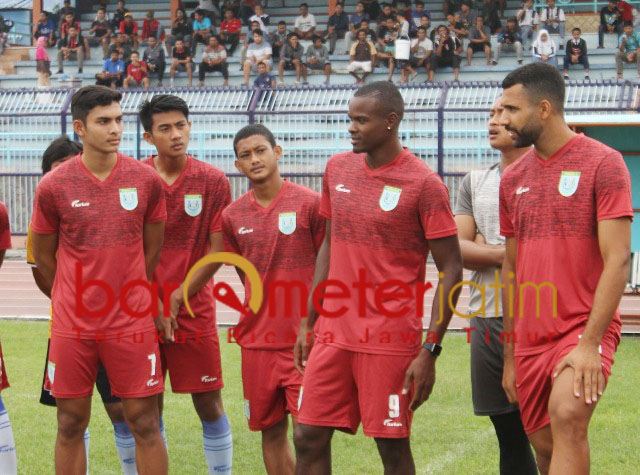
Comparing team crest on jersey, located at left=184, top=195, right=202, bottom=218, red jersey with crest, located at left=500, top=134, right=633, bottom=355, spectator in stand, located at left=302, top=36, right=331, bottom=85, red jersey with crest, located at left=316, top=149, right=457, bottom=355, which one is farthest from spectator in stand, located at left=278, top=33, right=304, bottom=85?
red jersey with crest, located at left=500, top=134, right=633, bottom=355

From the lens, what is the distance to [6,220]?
6.09 metres

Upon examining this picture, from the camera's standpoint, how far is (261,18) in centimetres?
2839

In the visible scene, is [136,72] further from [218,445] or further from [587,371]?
[587,371]

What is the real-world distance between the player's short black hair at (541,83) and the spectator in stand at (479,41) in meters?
20.8

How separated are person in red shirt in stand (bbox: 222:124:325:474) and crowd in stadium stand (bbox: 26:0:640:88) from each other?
18.0m

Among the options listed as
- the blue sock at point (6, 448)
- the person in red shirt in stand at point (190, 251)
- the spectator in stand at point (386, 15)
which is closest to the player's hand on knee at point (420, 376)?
the person in red shirt in stand at point (190, 251)

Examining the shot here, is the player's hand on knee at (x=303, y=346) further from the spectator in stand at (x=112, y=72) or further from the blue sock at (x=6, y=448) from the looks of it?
the spectator in stand at (x=112, y=72)

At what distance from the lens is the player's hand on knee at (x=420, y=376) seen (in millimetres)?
4902

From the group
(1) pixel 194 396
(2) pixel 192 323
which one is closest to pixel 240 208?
(2) pixel 192 323

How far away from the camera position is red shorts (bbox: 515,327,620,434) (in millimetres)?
4473

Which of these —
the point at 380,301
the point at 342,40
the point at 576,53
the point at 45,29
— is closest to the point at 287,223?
the point at 380,301

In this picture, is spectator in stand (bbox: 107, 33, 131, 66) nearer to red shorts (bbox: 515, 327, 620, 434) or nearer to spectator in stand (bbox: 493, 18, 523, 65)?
spectator in stand (bbox: 493, 18, 523, 65)

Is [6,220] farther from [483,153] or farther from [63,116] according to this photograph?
[63,116]

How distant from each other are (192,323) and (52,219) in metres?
1.02
